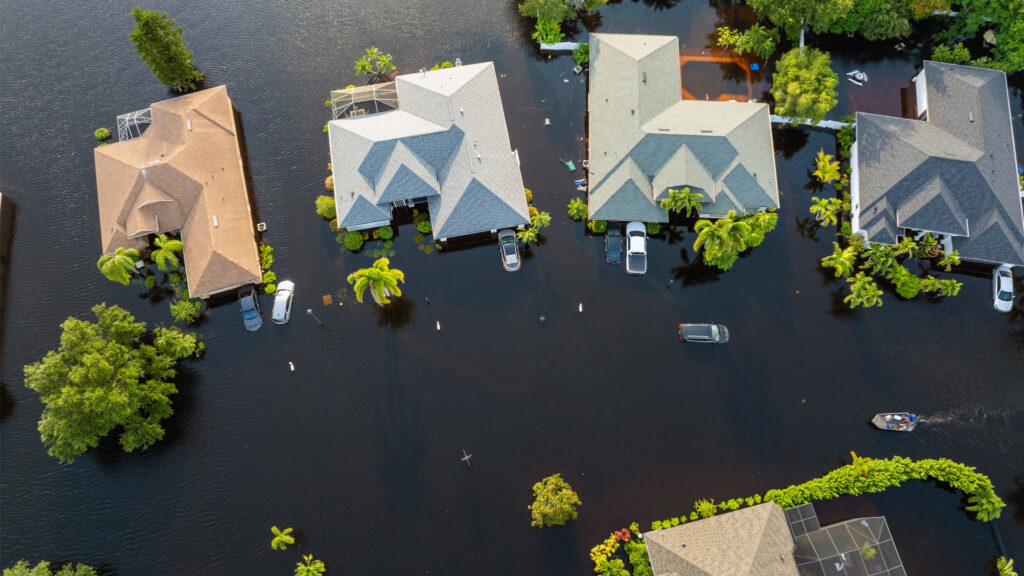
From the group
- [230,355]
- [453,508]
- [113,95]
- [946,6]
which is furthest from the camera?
[113,95]

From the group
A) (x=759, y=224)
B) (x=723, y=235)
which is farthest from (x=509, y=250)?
(x=759, y=224)

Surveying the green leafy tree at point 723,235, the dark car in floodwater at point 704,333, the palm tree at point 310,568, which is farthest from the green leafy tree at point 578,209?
the palm tree at point 310,568

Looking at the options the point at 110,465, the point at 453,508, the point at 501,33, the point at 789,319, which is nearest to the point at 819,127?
the point at 789,319

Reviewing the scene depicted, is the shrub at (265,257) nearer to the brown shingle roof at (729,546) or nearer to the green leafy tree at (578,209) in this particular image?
the green leafy tree at (578,209)

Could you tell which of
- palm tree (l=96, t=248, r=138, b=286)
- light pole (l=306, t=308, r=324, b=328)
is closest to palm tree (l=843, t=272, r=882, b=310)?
light pole (l=306, t=308, r=324, b=328)

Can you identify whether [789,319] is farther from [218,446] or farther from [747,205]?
[218,446]

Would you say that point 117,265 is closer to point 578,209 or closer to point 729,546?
point 578,209
